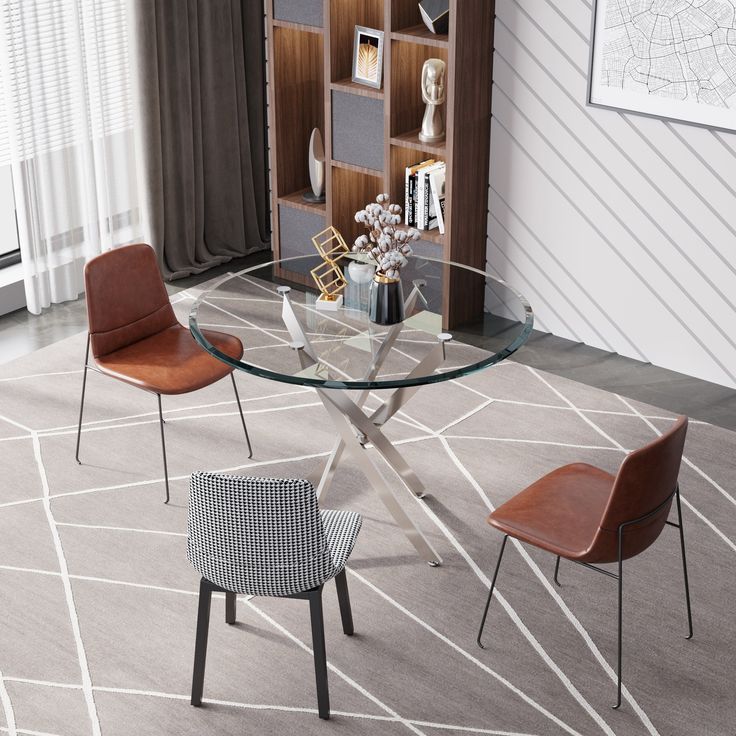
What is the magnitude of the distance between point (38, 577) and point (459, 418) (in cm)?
183

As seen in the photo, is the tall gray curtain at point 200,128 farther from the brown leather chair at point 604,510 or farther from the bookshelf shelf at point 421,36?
the brown leather chair at point 604,510

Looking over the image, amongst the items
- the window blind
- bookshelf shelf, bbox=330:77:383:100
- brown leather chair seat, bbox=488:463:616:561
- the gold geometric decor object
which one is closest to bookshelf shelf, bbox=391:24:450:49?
bookshelf shelf, bbox=330:77:383:100

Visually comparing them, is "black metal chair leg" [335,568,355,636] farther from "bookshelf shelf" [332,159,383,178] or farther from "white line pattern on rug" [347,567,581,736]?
"bookshelf shelf" [332,159,383,178]

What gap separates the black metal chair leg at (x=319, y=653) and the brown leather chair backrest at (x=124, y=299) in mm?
1616

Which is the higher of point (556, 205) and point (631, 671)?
point (556, 205)

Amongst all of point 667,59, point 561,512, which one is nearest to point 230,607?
→ point 561,512

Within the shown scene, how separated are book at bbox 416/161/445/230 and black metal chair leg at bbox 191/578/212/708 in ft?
8.99

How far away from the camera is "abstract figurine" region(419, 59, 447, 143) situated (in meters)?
5.07

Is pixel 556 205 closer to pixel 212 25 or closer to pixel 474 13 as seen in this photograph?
pixel 474 13

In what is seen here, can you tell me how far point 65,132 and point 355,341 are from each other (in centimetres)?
279

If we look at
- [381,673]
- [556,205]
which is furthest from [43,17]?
[381,673]

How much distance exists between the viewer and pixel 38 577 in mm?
3617

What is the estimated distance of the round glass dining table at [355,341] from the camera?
3334 millimetres

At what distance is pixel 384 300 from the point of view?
3609 millimetres
